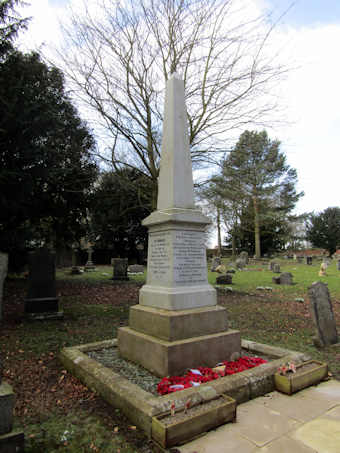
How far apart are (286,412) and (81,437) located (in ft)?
6.82

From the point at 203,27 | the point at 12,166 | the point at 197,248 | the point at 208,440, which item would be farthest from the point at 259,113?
the point at 208,440

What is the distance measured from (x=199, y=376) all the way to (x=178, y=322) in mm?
696

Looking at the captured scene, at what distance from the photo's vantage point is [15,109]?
28.7 ft

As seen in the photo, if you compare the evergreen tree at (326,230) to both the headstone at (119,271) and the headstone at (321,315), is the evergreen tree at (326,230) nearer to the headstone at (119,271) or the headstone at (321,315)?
the headstone at (119,271)

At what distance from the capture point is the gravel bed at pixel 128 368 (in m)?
3.64

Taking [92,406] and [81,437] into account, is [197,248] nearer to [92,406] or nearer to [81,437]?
[92,406]

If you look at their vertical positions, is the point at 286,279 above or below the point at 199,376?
above

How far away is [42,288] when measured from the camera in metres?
7.87

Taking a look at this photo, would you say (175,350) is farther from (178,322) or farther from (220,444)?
(220,444)

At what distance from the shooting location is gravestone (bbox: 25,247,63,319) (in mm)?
7609

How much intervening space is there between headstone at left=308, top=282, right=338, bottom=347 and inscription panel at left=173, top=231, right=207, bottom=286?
8.26ft

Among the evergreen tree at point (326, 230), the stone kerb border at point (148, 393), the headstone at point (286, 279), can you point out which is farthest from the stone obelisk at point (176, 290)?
the evergreen tree at point (326, 230)

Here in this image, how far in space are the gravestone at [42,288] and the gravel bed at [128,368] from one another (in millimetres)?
3311

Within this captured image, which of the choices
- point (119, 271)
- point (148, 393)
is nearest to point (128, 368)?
point (148, 393)
